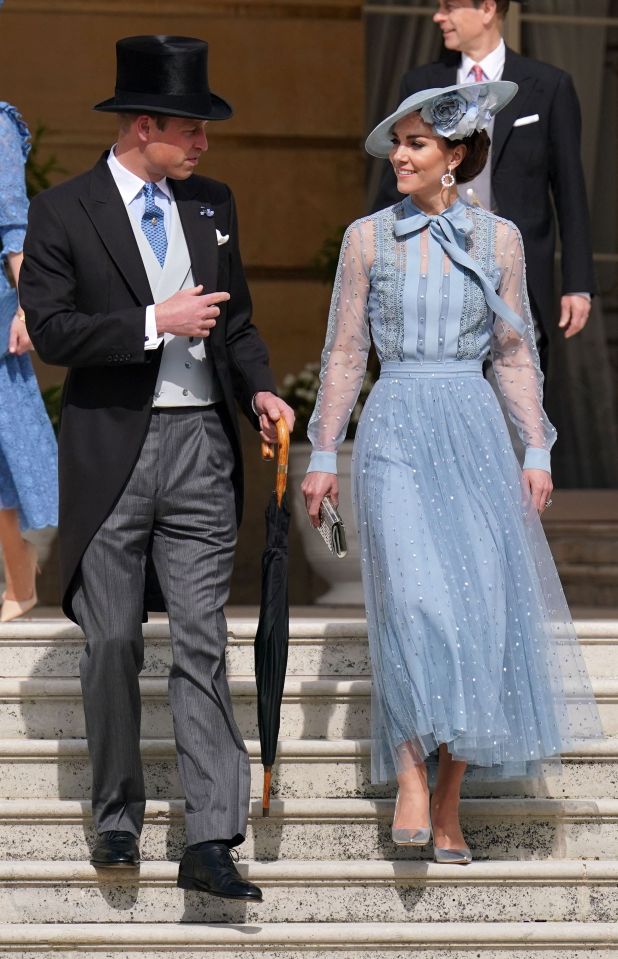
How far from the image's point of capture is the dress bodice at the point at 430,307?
4.65 metres

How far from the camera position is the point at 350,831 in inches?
189

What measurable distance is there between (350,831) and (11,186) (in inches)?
80.1

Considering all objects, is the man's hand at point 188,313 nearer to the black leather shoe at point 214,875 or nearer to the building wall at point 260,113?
the black leather shoe at point 214,875

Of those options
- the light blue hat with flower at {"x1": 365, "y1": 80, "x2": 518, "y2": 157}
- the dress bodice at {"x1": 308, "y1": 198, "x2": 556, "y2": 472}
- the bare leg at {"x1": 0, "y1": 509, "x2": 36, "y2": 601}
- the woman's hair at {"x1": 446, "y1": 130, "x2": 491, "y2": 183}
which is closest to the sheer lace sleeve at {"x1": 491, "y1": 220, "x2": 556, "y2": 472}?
the dress bodice at {"x1": 308, "y1": 198, "x2": 556, "y2": 472}

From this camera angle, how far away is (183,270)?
4559 millimetres

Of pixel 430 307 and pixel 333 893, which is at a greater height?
pixel 430 307

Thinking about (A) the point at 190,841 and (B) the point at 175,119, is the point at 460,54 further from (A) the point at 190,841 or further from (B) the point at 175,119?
(A) the point at 190,841

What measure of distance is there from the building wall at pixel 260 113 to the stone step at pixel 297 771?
11.8ft

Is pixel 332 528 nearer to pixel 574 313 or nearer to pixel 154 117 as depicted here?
pixel 154 117

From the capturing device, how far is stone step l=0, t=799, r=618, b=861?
15.6 feet

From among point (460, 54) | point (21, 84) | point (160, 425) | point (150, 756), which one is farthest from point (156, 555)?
point (21, 84)

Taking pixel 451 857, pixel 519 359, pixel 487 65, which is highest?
pixel 487 65

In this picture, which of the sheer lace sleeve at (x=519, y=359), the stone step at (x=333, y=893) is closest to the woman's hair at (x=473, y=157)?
the sheer lace sleeve at (x=519, y=359)

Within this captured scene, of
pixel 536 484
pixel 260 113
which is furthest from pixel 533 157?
pixel 260 113
